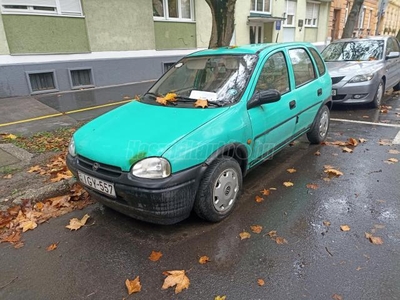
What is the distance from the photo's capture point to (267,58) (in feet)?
11.5

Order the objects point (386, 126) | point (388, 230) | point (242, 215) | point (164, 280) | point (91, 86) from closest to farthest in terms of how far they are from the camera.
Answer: point (164, 280) < point (388, 230) < point (242, 215) < point (386, 126) < point (91, 86)

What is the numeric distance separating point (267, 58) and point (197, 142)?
A: 63.1 inches

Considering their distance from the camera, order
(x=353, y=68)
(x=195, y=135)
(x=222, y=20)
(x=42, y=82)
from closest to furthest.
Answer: (x=195, y=135) < (x=222, y=20) < (x=353, y=68) < (x=42, y=82)

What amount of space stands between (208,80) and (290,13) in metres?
18.8

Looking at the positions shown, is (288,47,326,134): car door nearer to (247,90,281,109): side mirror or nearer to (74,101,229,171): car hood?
(247,90,281,109): side mirror

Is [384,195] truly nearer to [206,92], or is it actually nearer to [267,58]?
[267,58]

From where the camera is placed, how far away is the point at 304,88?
412 centimetres

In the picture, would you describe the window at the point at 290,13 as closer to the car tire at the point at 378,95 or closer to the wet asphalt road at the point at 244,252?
the car tire at the point at 378,95

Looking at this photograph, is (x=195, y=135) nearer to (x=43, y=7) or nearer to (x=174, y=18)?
(x=43, y=7)

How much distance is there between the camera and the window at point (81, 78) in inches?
388

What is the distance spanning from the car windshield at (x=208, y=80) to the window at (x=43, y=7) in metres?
7.03

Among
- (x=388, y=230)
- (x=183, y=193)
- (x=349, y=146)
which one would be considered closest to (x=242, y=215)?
(x=183, y=193)

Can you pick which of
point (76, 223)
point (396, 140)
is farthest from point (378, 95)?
point (76, 223)

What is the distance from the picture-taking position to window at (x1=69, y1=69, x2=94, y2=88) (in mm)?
9844
